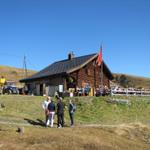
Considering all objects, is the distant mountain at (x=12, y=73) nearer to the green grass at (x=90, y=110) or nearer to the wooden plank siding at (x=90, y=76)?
the wooden plank siding at (x=90, y=76)

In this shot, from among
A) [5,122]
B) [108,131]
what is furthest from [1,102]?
[108,131]

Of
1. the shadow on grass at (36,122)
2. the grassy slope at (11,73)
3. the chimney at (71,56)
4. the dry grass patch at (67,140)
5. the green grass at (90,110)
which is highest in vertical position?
the grassy slope at (11,73)

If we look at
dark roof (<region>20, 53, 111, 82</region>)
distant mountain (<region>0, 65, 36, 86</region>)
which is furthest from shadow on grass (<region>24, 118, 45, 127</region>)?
distant mountain (<region>0, 65, 36, 86</region>)

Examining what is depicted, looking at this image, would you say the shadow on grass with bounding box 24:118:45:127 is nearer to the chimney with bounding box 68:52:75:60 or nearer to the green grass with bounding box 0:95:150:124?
the green grass with bounding box 0:95:150:124

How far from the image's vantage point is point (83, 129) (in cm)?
2745

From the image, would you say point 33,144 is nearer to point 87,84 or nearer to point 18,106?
point 18,106

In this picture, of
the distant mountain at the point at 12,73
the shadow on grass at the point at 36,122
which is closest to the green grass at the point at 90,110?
the shadow on grass at the point at 36,122

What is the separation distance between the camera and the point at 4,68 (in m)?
129

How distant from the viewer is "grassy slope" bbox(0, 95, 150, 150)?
2280cm

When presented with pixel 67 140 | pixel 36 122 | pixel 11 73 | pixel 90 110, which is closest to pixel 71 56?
pixel 90 110

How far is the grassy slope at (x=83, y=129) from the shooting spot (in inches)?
898

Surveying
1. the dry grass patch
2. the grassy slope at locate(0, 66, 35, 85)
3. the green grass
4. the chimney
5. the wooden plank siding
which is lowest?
the dry grass patch

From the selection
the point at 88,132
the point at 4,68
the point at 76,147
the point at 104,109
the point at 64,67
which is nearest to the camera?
the point at 76,147

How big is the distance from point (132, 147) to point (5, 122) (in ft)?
28.8
